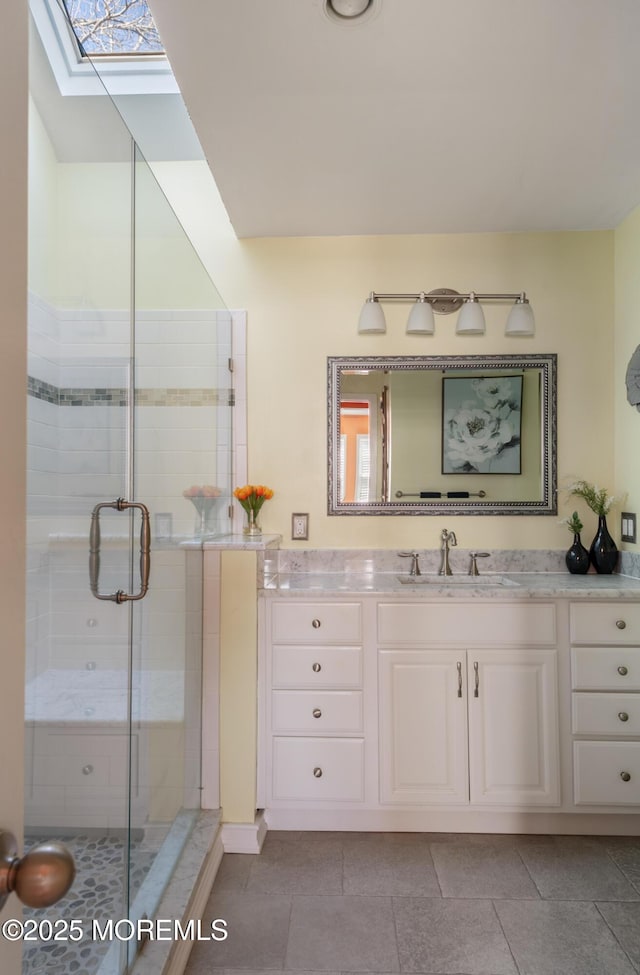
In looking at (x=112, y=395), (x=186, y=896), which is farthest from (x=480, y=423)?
(x=186, y=896)

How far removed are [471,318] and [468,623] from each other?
134cm

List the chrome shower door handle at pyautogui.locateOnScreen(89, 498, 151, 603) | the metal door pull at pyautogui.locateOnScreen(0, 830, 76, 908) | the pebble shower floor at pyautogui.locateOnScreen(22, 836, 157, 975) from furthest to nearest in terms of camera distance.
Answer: the chrome shower door handle at pyautogui.locateOnScreen(89, 498, 151, 603) < the pebble shower floor at pyautogui.locateOnScreen(22, 836, 157, 975) < the metal door pull at pyautogui.locateOnScreen(0, 830, 76, 908)

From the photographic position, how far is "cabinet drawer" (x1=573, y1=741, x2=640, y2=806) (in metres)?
2.09

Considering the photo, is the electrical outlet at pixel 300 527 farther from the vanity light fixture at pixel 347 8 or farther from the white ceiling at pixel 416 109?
the vanity light fixture at pixel 347 8

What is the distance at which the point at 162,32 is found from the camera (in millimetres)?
1525

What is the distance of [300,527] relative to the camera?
103 inches

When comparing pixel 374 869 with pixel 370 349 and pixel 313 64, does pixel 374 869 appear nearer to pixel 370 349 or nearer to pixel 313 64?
pixel 370 349

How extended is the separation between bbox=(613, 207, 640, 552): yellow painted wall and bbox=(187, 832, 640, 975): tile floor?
4.33 ft

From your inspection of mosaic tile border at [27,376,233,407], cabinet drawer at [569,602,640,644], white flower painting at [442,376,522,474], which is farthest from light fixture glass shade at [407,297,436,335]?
cabinet drawer at [569,602,640,644]

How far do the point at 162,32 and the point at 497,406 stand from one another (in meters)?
1.88

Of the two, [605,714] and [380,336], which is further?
[380,336]

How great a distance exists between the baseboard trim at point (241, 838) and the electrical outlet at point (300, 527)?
3.82 ft

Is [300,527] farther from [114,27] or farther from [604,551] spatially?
[114,27]

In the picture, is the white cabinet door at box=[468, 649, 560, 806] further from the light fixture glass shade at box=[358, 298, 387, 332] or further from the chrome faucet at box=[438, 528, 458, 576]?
the light fixture glass shade at box=[358, 298, 387, 332]
